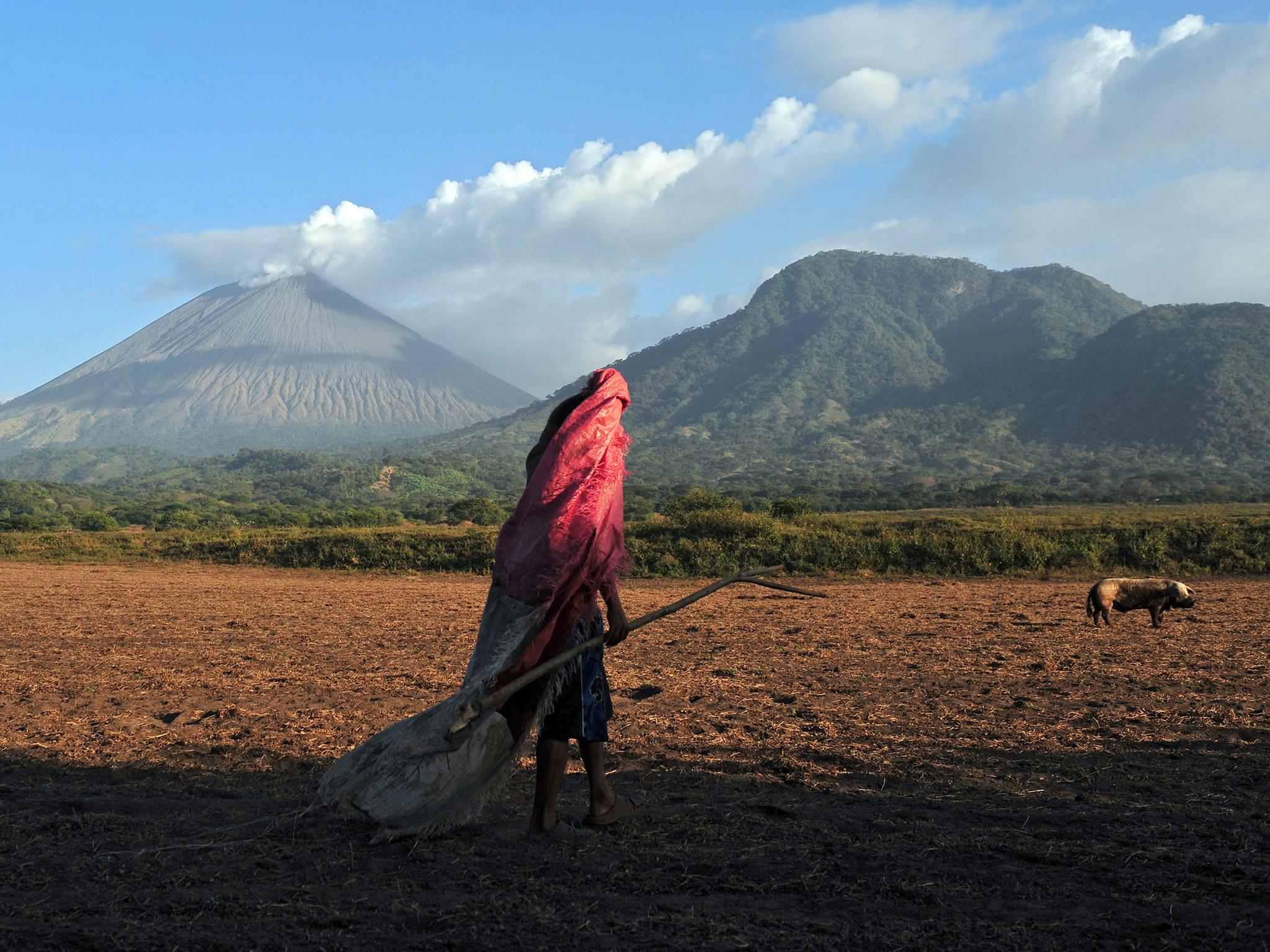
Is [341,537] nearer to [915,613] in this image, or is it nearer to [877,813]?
[915,613]

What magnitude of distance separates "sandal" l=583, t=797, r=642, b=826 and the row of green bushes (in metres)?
12.2

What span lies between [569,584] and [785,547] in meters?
18.3

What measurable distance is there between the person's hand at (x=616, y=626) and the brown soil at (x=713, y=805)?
0.81 meters

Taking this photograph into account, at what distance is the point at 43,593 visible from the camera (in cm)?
1625

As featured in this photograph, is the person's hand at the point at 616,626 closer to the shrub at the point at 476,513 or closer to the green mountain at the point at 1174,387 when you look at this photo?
the shrub at the point at 476,513

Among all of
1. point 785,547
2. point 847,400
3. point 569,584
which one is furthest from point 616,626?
point 847,400

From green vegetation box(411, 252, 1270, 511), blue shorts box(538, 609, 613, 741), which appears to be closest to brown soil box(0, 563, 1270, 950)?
blue shorts box(538, 609, 613, 741)

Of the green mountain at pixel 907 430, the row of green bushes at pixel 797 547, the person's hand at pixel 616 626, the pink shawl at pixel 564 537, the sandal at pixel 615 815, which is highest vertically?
the green mountain at pixel 907 430

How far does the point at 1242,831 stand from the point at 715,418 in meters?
161

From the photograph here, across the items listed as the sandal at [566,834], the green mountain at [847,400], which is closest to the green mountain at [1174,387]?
the green mountain at [847,400]

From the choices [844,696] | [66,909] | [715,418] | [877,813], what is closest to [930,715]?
[844,696]

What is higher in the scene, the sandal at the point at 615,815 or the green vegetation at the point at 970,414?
the green vegetation at the point at 970,414

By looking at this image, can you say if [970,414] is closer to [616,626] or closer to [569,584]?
[616,626]

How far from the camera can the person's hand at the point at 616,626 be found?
406 cm
